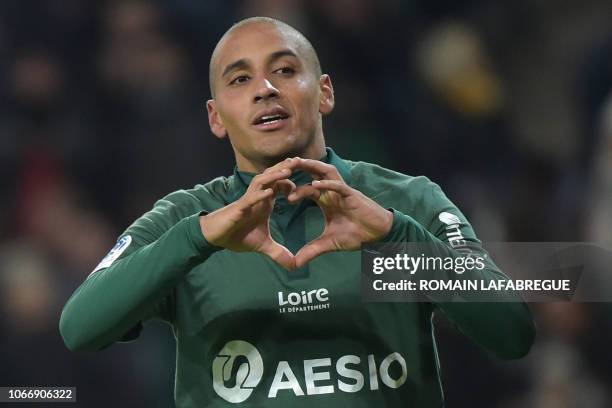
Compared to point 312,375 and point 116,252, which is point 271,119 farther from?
point 312,375

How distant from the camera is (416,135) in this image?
402cm

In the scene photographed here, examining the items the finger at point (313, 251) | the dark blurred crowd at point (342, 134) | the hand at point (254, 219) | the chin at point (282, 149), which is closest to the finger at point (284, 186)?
the hand at point (254, 219)

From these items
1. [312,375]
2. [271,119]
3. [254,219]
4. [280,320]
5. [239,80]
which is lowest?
[312,375]

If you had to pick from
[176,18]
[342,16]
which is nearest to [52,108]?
[176,18]

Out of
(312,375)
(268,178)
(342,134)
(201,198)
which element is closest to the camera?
(268,178)

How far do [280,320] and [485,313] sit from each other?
410mm

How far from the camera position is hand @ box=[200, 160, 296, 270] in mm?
1870

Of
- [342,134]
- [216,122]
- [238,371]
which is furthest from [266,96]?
[342,134]

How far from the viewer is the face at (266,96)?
2189 millimetres

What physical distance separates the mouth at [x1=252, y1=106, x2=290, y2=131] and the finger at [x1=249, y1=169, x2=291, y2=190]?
325 mm

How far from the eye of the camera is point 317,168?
1913mm

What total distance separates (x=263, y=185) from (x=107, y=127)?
7.72 ft

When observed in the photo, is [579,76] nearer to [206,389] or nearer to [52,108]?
[52,108]

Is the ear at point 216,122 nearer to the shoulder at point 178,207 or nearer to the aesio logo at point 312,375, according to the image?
the shoulder at point 178,207
